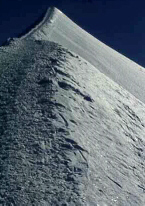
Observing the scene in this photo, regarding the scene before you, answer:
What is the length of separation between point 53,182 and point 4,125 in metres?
0.74

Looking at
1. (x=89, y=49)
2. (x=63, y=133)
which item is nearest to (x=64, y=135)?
(x=63, y=133)

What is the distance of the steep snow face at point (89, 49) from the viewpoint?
5.81m

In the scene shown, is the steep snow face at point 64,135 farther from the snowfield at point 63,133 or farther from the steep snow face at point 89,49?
the steep snow face at point 89,49

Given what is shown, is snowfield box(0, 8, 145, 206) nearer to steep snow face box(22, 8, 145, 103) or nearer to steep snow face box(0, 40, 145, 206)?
steep snow face box(0, 40, 145, 206)

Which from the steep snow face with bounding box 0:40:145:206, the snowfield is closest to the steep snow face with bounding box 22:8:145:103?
the snowfield

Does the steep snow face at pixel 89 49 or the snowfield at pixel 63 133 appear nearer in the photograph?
the snowfield at pixel 63 133

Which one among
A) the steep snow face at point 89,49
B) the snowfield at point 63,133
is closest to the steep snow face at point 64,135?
the snowfield at point 63,133

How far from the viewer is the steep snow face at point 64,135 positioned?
2883 mm

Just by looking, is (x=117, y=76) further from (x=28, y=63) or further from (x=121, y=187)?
(x=121, y=187)

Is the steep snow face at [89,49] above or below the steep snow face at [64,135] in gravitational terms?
above

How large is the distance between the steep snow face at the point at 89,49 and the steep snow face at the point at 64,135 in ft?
3.05

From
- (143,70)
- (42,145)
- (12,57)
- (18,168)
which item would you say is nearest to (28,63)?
(12,57)

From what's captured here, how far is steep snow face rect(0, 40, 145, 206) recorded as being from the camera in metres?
2.88

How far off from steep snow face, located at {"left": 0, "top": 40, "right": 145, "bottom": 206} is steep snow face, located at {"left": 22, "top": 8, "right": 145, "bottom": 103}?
93 cm
